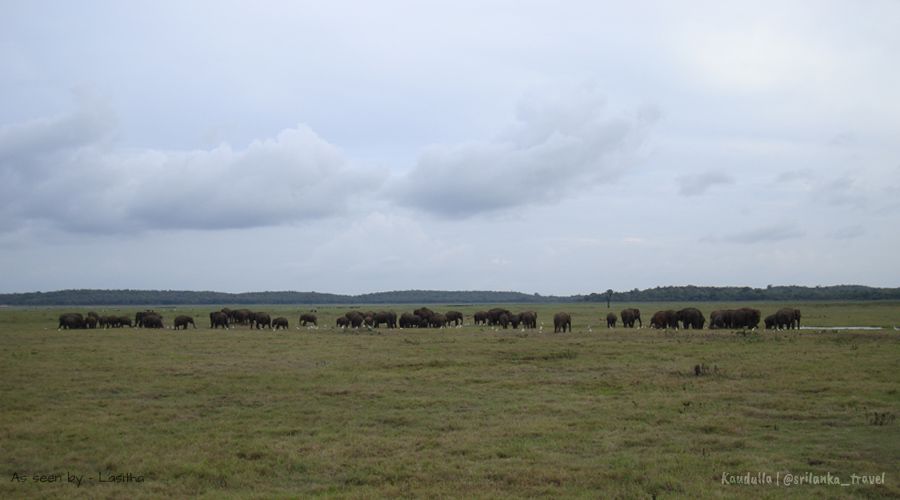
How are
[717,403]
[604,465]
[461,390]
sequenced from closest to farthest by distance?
[604,465] < [717,403] < [461,390]

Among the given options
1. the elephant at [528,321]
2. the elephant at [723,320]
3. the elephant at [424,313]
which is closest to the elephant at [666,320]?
the elephant at [723,320]

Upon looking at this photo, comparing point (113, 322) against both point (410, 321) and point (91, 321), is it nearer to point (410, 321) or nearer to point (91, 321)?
point (91, 321)

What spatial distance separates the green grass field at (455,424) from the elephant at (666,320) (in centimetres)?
1833

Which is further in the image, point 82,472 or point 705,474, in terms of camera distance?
point 82,472

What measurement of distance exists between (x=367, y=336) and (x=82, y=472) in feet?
95.7

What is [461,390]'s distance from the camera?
1923cm

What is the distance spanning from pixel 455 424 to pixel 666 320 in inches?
1383

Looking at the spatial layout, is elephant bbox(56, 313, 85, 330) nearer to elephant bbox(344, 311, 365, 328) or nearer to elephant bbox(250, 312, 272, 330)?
elephant bbox(250, 312, 272, 330)

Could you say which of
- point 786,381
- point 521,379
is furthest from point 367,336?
point 786,381

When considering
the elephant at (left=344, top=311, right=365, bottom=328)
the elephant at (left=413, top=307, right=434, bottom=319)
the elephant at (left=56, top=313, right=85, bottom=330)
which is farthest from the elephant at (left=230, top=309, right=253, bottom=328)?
the elephant at (left=413, top=307, right=434, bottom=319)

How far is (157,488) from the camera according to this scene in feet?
35.2

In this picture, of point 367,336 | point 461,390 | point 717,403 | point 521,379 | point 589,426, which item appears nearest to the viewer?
point 589,426

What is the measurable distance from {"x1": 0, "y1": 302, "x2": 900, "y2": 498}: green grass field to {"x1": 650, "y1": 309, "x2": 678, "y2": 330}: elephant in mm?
18328

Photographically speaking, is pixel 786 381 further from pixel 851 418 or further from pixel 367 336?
pixel 367 336
